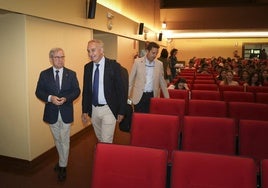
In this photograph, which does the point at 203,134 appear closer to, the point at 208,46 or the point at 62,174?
the point at 62,174

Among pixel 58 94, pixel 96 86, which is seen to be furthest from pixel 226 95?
pixel 58 94

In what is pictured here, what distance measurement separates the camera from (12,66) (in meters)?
3.91

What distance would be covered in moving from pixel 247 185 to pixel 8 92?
338cm

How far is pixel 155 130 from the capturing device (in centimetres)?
288

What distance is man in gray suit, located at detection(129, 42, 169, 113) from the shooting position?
4.06 m

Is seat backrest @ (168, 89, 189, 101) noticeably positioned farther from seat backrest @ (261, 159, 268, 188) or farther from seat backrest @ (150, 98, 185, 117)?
seat backrest @ (261, 159, 268, 188)

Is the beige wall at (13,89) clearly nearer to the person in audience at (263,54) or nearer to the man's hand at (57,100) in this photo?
the man's hand at (57,100)

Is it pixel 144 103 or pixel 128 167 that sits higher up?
pixel 144 103

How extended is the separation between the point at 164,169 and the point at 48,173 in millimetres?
2499

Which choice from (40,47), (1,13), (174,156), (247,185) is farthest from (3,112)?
(247,185)

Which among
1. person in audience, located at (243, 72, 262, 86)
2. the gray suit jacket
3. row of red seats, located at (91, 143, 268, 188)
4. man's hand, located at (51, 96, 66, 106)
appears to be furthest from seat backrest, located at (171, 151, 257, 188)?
person in audience, located at (243, 72, 262, 86)

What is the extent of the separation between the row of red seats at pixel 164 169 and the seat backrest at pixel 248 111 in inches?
A: 81.5

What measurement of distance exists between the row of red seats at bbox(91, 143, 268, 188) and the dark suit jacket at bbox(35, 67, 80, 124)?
1600 mm

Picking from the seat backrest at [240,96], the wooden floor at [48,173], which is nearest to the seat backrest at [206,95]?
the seat backrest at [240,96]
